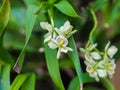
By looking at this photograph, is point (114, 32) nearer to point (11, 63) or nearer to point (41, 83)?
point (41, 83)

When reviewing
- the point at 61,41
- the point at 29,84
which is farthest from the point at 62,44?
the point at 29,84

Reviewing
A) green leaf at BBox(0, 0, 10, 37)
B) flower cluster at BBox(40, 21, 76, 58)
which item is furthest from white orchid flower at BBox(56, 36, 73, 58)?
green leaf at BBox(0, 0, 10, 37)

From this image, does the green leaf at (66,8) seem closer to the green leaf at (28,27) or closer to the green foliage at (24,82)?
the green leaf at (28,27)

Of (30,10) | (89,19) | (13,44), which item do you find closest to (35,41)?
(13,44)

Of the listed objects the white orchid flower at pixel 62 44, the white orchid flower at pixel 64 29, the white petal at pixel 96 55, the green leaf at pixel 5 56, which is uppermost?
the white orchid flower at pixel 64 29

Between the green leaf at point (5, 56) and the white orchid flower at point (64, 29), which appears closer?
the white orchid flower at point (64, 29)

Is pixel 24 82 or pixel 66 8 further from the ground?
pixel 66 8

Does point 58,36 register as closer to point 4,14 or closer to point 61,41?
point 61,41

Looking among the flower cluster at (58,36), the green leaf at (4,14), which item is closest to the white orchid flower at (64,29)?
the flower cluster at (58,36)

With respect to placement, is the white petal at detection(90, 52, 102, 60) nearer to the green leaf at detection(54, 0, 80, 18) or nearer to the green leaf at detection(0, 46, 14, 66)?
the green leaf at detection(54, 0, 80, 18)
